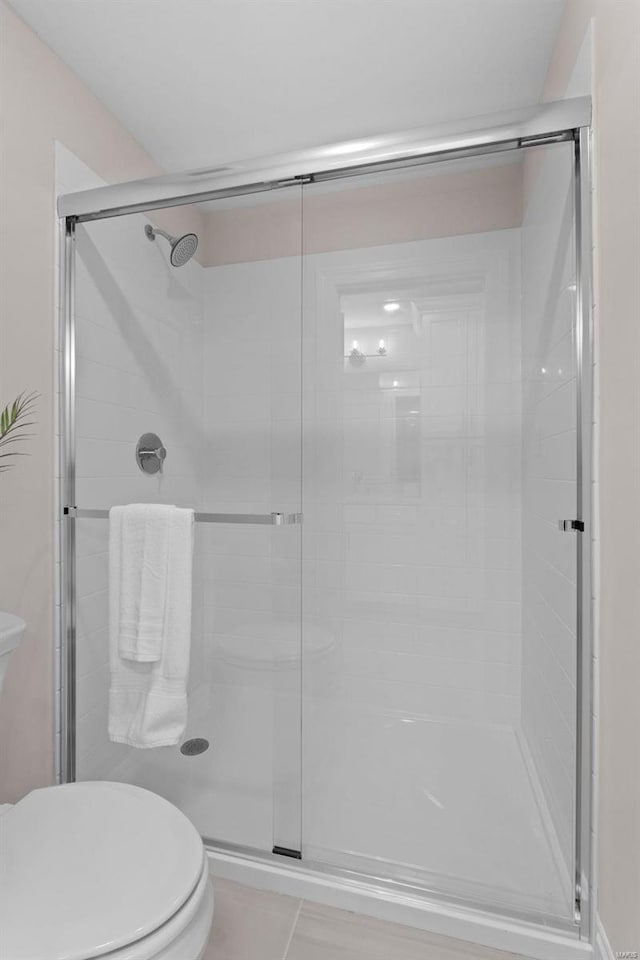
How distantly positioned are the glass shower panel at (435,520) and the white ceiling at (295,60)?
0.44m

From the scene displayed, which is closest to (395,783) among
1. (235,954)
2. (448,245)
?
(235,954)

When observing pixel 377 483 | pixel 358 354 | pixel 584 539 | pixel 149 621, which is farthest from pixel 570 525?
pixel 149 621

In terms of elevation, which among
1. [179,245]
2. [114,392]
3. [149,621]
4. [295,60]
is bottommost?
[149,621]

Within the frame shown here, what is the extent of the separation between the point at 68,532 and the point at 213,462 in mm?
502

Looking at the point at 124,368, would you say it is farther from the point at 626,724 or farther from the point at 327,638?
the point at 626,724

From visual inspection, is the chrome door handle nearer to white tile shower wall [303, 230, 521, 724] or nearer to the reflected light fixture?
white tile shower wall [303, 230, 521, 724]

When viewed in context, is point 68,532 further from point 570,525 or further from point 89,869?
point 570,525

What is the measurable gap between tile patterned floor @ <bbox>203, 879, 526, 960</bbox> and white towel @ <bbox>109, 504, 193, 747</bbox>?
1.45ft

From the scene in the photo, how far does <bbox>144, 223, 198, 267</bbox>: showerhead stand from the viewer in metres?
1.50

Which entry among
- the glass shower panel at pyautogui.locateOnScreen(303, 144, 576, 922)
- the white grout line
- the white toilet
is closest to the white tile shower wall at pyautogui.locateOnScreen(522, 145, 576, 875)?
the glass shower panel at pyautogui.locateOnScreen(303, 144, 576, 922)

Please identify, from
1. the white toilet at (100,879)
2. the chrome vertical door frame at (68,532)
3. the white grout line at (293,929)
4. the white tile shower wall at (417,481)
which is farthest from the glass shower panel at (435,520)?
the chrome vertical door frame at (68,532)

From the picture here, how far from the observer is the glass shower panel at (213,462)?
1492 millimetres

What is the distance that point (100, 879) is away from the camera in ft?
2.82

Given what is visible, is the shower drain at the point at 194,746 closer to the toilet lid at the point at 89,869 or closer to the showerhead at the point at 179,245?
the toilet lid at the point at 89,869
